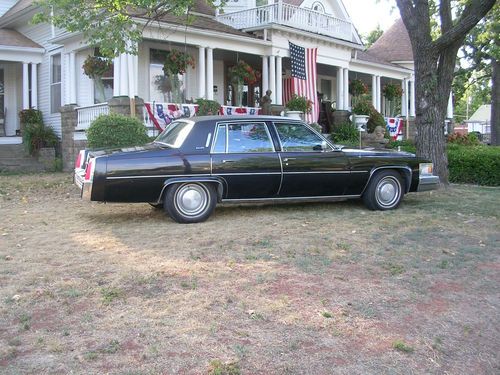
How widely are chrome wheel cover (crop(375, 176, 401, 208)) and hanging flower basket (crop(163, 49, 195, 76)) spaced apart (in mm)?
9625

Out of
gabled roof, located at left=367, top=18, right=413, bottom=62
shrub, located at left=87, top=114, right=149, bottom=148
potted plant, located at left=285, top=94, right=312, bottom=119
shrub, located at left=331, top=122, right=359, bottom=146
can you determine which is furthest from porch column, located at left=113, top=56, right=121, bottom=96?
gabled roof, located at left=367, top=18, right=413, bottom=62

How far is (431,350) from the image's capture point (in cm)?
367

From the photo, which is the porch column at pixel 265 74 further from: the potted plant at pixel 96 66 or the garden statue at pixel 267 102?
the potted plant at pixel 96 66

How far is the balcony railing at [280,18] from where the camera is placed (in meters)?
19.0

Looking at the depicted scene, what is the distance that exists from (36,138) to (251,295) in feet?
48.2

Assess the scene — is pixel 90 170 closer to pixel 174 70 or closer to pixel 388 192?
pixel 388 192

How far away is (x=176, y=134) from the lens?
25.3 ft

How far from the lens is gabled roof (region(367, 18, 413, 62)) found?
28109 millimetres

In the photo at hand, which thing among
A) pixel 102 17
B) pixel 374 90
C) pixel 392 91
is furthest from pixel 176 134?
pixel 392 91

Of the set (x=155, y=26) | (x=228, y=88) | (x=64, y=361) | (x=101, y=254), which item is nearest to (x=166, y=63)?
(x=155, y=26)

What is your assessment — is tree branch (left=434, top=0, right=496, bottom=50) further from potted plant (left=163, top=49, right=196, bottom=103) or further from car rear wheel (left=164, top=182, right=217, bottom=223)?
potted plant (left=163, top=49, right=196, bottom=103)

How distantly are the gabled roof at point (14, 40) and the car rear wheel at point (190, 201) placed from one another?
13.8m

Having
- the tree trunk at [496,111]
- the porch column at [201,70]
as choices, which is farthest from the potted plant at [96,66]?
the tree trunk at [496,111]

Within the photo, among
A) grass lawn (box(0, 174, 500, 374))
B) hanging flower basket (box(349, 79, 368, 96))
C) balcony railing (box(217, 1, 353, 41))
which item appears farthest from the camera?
hanging flower basket (box(349, 79, 368, 96))
